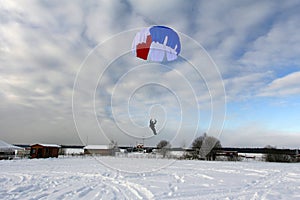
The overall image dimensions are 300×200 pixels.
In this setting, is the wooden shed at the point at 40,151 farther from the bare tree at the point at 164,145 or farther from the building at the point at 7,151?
the bare tree at the point at 164,145

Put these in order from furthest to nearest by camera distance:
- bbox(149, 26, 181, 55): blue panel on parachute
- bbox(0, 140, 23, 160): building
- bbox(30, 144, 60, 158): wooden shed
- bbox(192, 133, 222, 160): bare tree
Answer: bbox(192, 133, 222, 160): bare tree < bbox(30, 144, 60, 158): wooden shed < bbox(0, 140, 23, 160): building < bbox(149, 26, 181, 55): blue panel on parachute

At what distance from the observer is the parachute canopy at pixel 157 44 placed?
12.5 m

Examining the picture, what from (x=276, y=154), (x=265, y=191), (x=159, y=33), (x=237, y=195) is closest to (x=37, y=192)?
(x=237, y=195)

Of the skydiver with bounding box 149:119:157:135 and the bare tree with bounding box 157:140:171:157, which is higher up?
the skydiver with bounding box 149:119:157:135

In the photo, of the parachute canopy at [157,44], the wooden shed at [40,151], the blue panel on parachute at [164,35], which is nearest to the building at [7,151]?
the wooden shed at [40,151]

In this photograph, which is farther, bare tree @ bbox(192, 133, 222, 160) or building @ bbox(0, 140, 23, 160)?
bare tree @ bbox(192, 133, 222, 160)

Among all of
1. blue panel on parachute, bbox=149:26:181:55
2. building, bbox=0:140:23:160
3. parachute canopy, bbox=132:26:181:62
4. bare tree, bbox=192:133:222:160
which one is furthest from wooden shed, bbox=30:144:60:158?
blue panel on parachute, bbox=149:26:181:55

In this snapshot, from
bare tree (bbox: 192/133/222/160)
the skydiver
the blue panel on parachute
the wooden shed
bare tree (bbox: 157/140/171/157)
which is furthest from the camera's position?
bare tree (bbox: 192/133/222/160)

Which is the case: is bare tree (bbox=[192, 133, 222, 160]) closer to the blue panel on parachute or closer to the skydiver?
the skydiver

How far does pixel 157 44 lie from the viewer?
41.2 ft

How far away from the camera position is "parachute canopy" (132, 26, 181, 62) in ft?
41.0

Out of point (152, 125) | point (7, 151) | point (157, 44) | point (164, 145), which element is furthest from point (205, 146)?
point (157, 44)

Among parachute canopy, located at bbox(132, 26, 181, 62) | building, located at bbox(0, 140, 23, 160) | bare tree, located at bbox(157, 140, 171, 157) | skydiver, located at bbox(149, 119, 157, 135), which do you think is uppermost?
parachute canopy, located at bbox(132, 26, 181, 62)

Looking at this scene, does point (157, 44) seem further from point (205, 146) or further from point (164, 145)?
point (205, 146)
